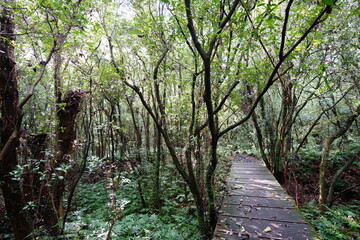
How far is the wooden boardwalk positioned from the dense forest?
38cm

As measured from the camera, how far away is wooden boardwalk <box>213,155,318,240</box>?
2.92 meters

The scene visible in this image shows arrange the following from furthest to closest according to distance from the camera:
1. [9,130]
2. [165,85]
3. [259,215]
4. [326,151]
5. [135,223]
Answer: [165,85] → [135,223] → [326,151] → [259,215] → [9,130]

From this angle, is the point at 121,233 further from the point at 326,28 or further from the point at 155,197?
the point at 326,28

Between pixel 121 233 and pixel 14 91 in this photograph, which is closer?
pixel 14 91

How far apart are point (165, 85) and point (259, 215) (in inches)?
160

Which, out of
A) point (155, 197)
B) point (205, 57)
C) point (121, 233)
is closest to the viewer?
point (205, 57)

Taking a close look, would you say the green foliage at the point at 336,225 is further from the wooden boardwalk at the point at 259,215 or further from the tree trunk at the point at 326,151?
the wooden boardwalk at the point at 259,215

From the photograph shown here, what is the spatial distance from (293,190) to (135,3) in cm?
850

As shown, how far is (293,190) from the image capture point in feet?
22.9

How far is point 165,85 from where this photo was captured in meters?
5.43

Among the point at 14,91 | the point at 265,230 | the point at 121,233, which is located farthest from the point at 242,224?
the point at 14,91

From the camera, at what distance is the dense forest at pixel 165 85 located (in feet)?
9.68

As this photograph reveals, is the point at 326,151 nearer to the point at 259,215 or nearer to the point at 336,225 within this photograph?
the point at 336,225

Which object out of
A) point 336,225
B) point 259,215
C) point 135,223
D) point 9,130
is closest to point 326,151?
point 336,225
